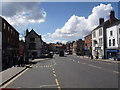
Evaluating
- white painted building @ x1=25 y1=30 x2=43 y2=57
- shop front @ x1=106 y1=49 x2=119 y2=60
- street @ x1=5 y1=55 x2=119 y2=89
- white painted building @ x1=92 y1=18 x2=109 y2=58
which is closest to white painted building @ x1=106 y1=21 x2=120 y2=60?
shop front @ x1=106 y1=49 x2=119 y2=60

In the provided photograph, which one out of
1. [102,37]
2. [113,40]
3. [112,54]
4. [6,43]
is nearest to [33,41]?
[102,37]

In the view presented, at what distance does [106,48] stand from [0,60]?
3143cm

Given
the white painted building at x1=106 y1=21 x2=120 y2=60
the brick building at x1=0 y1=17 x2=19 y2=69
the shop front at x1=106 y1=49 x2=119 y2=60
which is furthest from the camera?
the shop front at x1=106 y1=49 x2=119 y2=60

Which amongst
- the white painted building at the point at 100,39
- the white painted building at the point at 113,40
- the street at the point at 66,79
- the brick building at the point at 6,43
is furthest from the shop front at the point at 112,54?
the street at the point at 66,79

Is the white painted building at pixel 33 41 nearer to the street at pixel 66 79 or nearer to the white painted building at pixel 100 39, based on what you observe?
the white painted building at pixel 100 39

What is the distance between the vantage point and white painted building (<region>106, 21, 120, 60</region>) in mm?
48594

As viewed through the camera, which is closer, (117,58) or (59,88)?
(59,88)

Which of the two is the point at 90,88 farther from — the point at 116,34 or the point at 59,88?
the point at 116,34

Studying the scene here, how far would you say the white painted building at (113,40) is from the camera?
48594mm

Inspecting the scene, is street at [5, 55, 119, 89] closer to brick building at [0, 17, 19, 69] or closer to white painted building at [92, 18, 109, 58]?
brick building at [0, 17, 19, 69]

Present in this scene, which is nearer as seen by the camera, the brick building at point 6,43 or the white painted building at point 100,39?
the brick building at point 6,43

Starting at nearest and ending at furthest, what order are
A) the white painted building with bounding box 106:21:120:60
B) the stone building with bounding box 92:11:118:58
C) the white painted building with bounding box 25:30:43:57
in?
the white painted building with bounding box 106:21:120:60 → the stone building with bounding box 92:11:118:58 → the white painted building with bounding box 25:30:43:57

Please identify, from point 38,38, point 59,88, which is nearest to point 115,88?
point 59,88

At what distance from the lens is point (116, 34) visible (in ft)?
162
